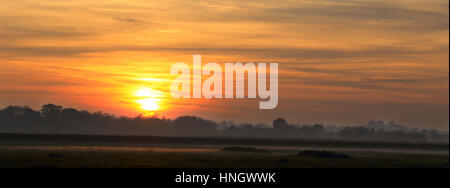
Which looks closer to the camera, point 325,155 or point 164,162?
point 164,162

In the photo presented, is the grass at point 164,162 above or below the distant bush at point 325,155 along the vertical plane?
below

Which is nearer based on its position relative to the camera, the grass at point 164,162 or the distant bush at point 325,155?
the grass at point 164,162

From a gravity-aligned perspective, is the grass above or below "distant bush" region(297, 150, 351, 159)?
below

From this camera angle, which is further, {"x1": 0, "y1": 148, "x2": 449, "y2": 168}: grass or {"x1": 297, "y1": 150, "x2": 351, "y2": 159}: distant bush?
{"x1": 297, "y1": 150, "x2": 351, "y2": 159}: distant bush

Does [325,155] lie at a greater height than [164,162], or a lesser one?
greater
